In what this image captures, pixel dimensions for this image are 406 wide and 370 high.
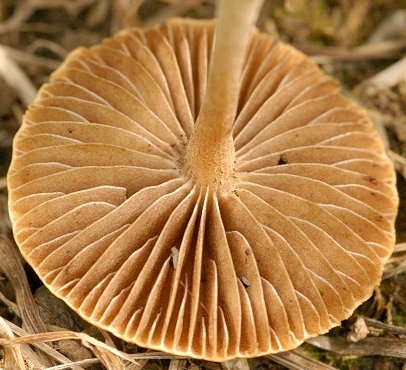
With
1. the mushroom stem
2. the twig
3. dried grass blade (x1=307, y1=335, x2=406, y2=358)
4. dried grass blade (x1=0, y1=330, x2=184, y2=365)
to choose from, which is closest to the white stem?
the mushroom stem

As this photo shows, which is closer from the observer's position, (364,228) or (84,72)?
(364,228)

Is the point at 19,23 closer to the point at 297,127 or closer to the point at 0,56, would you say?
the point at 0,56

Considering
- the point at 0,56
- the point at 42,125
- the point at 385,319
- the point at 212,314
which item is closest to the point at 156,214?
the point at 212,314

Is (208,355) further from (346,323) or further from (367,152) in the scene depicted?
(367,152)

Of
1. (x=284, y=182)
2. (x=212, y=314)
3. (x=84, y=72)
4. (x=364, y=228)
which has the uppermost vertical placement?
(x=84, y=72)

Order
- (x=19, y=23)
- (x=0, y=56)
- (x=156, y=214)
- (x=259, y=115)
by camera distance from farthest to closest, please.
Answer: (x=19, y=23)
(x=0, y=56)
(x=259, y=115)
(x=156, y=214)

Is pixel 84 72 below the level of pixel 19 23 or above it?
below

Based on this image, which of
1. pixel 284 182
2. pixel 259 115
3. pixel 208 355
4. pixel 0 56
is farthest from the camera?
pixel 0 56
